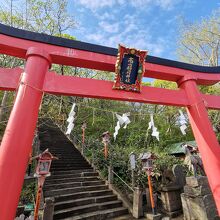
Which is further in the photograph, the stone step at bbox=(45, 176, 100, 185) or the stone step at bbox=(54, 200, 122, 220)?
the stone step at bbox=(45, 176, 100, 185)

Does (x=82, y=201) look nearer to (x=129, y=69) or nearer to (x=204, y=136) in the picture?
(x=204, y=136)

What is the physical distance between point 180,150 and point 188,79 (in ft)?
36.1

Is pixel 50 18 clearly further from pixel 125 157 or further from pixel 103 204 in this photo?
pixel 103 204

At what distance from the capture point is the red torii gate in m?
2.82

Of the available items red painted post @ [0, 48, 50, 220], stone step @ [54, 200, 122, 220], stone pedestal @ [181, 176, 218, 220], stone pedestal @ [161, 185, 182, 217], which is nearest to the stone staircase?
stone step @ [54, 200, 122, 220]

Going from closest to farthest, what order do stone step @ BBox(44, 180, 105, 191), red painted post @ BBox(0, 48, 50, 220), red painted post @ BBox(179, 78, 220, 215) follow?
red painted post @ BBox(0, 48, 50, 220) < red painted post @ BBox(179, 78, 220, 215) < stone step @ BBox(44, 180, 105, 191)

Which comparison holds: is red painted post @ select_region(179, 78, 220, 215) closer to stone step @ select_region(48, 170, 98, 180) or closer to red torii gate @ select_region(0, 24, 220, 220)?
red torii gate @ select_region(0, 24, 220, 220)

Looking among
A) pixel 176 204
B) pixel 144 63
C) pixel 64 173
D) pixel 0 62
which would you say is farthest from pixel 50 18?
pixel 176 204

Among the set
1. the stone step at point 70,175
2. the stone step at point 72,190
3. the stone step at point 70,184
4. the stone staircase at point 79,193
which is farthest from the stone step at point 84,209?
the stone step at point 70,175

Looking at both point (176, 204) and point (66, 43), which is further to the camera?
point (176, 204)

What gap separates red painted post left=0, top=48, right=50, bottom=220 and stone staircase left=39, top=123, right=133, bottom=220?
4.89 metres

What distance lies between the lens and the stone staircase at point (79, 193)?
7.35 metres

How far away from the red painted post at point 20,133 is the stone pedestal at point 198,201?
5.57m

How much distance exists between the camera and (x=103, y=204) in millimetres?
8055
